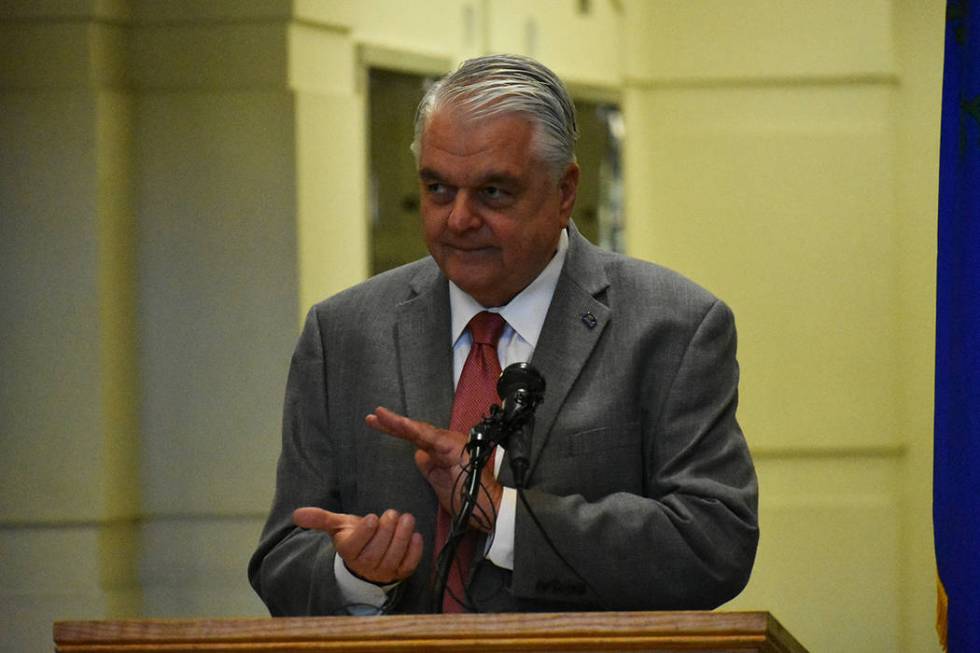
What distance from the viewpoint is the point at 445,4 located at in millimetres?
5867

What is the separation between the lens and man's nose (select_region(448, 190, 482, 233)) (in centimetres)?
261

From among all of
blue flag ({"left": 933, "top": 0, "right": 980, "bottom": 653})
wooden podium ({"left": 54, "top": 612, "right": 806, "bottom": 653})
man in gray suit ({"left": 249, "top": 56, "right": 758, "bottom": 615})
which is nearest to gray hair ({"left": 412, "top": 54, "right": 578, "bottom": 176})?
man in gray suit ({"left": 249, "top": 56, "right": 758, "bottom": 615})

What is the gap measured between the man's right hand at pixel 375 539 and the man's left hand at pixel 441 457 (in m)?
0.11

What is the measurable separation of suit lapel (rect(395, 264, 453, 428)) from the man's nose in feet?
0.87

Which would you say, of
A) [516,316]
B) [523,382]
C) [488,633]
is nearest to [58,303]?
[516,316]

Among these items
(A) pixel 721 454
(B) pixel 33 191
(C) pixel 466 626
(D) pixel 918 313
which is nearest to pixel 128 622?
(C) pixel 466 626

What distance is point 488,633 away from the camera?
6.68 ft

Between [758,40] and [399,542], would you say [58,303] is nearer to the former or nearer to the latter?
[758,40]

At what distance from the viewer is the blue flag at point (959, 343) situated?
3252 mm

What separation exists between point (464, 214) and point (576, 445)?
42 cm

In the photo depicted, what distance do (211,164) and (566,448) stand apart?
2.99 m

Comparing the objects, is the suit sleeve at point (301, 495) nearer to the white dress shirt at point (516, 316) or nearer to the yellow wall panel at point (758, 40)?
the white dress shirt at point (516, 316)

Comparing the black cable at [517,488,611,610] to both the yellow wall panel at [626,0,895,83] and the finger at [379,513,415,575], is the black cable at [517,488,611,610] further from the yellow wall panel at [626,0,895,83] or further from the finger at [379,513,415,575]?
the yellow wall panel at [626,0,895,83]

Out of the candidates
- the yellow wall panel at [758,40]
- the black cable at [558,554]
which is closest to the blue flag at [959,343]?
the black cable at [558,554]
